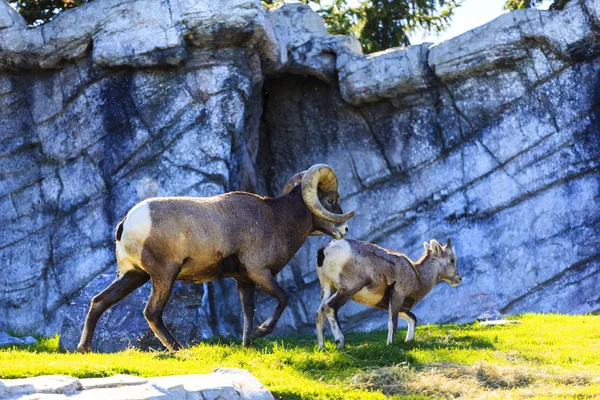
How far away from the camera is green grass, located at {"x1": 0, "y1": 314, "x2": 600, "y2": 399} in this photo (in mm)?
9953

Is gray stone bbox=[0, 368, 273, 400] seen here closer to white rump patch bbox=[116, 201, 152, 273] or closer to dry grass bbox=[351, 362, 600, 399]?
dry grass bbox=[351, 362, 600, 399]

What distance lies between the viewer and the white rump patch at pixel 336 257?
13523mm

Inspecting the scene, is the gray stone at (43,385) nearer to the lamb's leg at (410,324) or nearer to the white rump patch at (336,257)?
the white rump patch at (336,257)

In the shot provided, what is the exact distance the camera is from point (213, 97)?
2112cm

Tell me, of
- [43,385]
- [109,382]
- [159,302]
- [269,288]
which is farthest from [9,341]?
[43,385]

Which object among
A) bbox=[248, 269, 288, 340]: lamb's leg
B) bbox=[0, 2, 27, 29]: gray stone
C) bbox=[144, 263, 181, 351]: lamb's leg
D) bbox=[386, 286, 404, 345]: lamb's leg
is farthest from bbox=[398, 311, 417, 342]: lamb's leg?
bbox=[0, 2, 27, 29]: gray stone

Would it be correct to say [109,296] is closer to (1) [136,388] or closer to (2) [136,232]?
(2) [136,232]

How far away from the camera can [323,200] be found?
48.2ft

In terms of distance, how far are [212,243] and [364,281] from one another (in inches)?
89.3

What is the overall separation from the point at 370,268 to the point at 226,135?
8.07 meters

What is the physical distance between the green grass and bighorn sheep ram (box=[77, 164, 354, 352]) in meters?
0.76

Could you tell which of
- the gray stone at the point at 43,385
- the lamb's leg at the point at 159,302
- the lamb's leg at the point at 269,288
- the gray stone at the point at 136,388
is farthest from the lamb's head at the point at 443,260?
the gray stone at the point at 43,385

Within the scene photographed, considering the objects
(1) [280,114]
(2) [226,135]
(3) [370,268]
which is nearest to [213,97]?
(2) [226,135]

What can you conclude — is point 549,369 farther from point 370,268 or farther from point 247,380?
point 247,380
